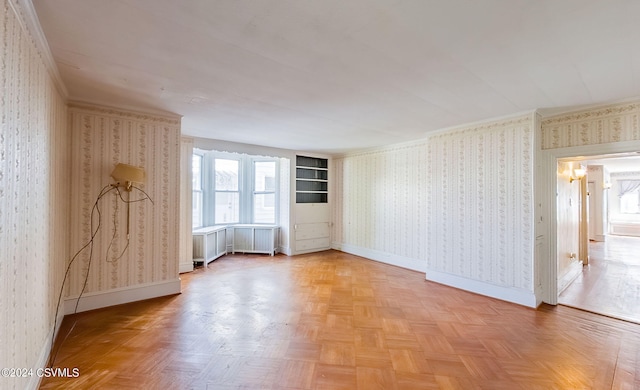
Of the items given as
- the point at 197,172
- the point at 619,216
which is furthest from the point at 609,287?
the point at 619,216

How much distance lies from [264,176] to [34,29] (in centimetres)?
510

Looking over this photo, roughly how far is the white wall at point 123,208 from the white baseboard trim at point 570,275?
18.0 feet

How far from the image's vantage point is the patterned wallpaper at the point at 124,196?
3051 mm

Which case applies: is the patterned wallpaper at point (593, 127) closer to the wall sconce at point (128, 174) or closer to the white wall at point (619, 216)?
the wall sconce at point (128, 174)

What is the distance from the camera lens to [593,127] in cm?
310

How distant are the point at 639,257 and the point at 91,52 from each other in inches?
393

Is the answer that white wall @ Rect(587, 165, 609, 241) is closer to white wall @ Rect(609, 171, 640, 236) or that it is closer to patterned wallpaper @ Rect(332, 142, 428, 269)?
white wall @ Rect(609, 171, 640, 236)

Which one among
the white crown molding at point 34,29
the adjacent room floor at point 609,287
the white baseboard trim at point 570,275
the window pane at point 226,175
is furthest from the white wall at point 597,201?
the white crown molding at point 34,29

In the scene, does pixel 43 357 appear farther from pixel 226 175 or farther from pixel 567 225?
pixel 567 225

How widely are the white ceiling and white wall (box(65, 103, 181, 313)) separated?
325 mm

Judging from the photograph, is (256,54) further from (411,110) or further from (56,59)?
(411,110)

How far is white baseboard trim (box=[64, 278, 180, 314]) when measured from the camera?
10.0ft

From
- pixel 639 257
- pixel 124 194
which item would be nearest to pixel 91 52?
pixel 124 194

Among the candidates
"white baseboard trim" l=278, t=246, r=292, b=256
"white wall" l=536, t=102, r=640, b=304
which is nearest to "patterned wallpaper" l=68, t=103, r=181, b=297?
"white baseboard trim" l=278, t=246, r=292, b=256
